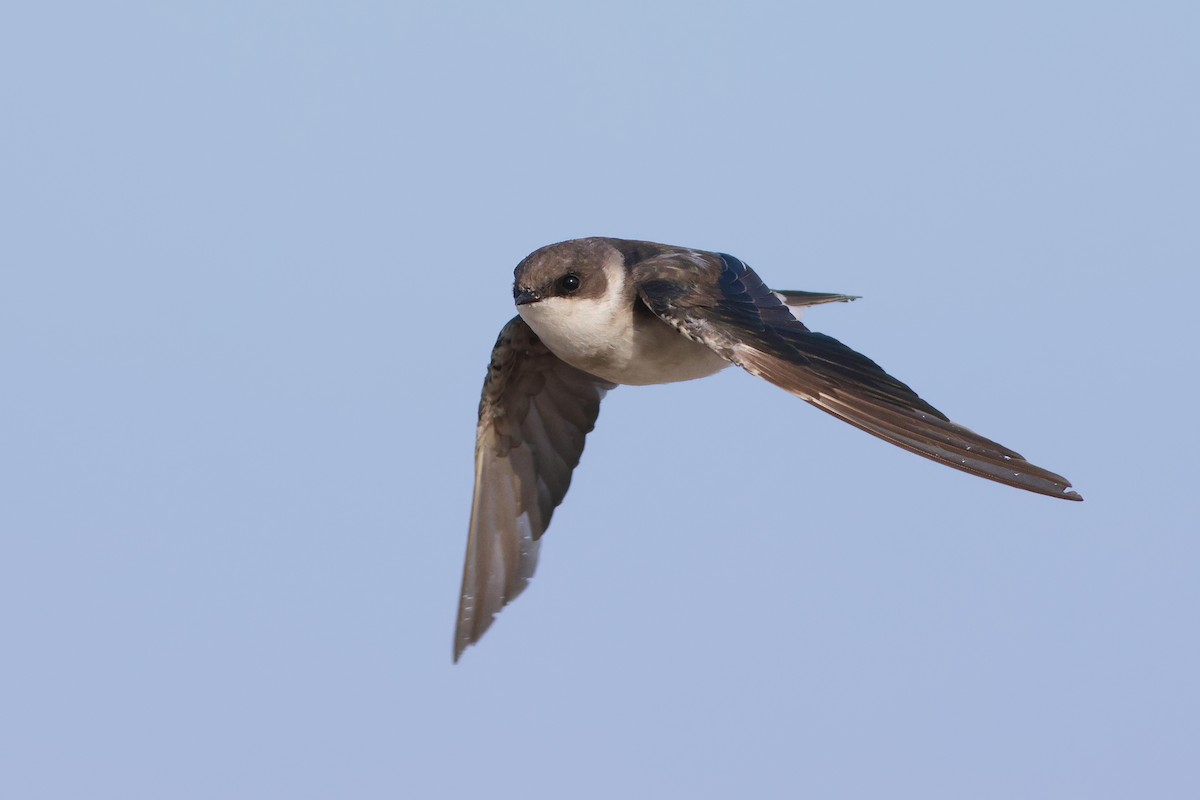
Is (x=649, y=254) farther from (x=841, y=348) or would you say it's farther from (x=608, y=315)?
(x=841, y=348)

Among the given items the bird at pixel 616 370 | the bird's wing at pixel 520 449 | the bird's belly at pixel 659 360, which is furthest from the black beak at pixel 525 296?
the bird's wing at pixel 520 449

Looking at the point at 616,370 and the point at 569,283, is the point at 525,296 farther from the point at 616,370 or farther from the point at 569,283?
the point at 616,370

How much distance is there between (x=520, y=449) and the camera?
842cm

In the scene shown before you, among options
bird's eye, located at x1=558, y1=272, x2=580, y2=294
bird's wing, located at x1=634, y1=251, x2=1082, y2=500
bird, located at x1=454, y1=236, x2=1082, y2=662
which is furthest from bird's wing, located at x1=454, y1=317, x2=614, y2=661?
bird's wing, located at x1=634, y1=251, x2=1082, y2=500

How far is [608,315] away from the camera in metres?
7.06

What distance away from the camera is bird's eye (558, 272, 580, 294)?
7020 millimetres

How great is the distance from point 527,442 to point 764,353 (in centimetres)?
260

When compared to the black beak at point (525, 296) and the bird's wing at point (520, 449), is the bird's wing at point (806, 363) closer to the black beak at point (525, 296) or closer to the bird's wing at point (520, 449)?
the black beak at point (525, 296)

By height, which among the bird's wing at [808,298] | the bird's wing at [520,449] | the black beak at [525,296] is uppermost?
the bird's wing at [808,298]

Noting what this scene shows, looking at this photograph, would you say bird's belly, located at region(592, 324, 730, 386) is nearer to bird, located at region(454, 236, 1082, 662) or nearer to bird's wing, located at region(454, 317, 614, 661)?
bird, located at region(454, 236, 1082, 662)

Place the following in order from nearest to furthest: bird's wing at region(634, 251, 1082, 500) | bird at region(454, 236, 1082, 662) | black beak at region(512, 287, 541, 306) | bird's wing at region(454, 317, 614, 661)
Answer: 1. bird's wing at region(634, 251, 1082, 500)
2. bird at region(454, 236, 1082, 662)
3. black beak at region(512, 287, 541, 306)
4. bird's wing at region(454, 317, 614, 661)

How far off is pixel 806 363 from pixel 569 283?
1.50m

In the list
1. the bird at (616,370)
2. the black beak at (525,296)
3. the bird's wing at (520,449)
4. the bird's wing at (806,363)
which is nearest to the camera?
the bird's wing at (806,363)

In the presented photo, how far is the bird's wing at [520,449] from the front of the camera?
814 cm
